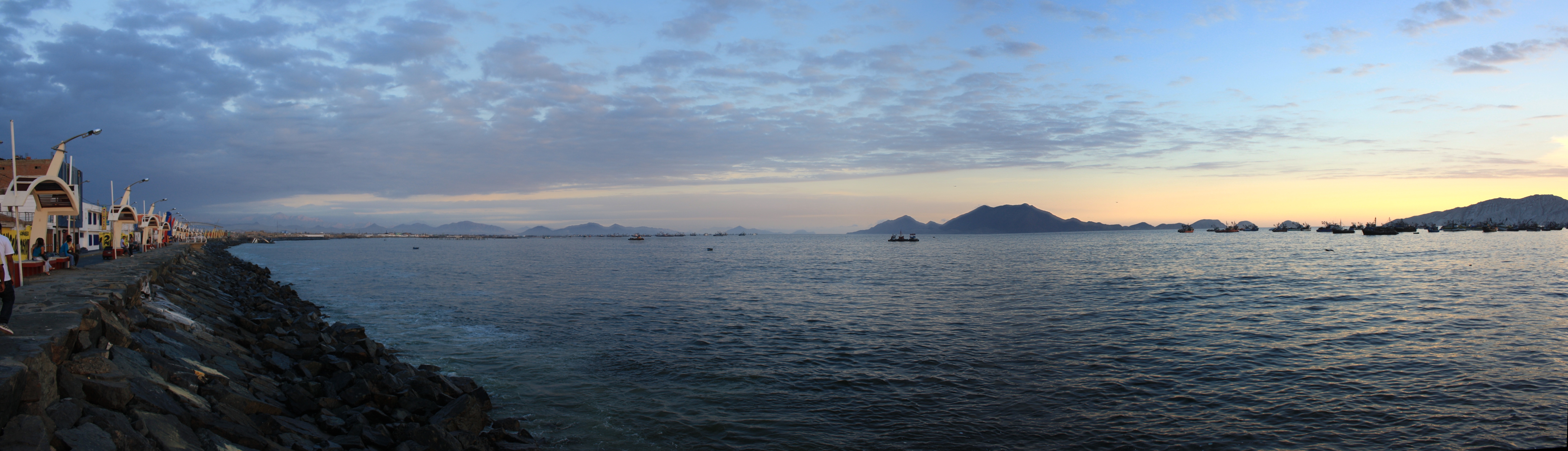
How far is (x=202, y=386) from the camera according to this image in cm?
1098

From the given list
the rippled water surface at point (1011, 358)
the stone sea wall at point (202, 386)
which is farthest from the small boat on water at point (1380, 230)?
the stone sea wall at point (202, 386)

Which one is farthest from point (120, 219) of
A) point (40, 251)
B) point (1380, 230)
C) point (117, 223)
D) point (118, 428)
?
point (1380, 230)

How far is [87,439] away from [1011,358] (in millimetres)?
18503

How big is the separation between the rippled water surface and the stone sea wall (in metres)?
1.96

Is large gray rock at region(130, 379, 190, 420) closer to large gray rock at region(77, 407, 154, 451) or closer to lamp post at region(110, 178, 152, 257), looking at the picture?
large gray rock at region(77, 407, 154, 451)

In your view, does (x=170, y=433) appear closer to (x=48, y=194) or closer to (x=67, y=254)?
(x=48, y=194)

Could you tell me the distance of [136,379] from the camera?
902 centimetres

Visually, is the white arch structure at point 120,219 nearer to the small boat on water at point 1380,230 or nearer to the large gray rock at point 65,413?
the large gray rock at point 65,413

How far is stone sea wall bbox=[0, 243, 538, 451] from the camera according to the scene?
7.10 metres

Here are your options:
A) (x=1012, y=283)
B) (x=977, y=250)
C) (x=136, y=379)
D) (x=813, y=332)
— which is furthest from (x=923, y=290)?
(x=977, y=250)

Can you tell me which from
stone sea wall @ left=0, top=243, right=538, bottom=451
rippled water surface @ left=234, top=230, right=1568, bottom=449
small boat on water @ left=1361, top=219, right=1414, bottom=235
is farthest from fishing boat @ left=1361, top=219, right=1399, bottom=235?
stone sea wall @ left=0, top=243, right=538, bottom=451

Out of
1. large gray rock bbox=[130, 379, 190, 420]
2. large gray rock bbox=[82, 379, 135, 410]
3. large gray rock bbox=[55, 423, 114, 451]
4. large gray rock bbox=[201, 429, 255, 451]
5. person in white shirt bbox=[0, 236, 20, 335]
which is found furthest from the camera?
person in white shirt bbox=[0, 236, 20, 335]

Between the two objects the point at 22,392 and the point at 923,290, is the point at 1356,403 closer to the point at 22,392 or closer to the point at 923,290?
the point at 22,392

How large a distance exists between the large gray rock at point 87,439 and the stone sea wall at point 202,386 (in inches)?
0.5
